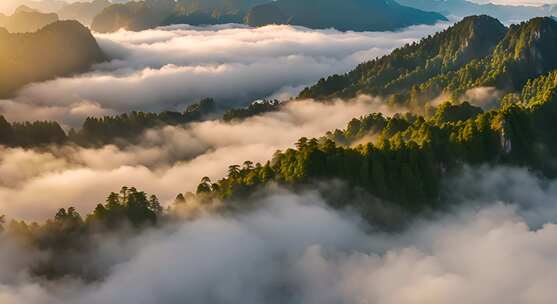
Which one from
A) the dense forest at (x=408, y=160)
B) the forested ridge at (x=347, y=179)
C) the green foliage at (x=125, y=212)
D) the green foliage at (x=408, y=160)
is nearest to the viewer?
the forested ridge at (x=347, y=179)

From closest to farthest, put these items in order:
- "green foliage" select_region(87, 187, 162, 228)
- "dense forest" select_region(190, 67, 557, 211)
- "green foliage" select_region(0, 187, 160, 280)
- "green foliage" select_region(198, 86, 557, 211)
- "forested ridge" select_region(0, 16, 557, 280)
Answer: "green foliage" select_region(0, 187, 160, 280), "forested ridge" select_region(0, 16, 557, 280), "green foliage" select_region(87, 187, 162, 228), "green foliage" select_region(198, 86, 557, 211), "dense forest" select_region(190, 67, 557, 211)

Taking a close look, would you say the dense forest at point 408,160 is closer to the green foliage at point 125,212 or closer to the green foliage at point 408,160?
the green foliage at point 408,160

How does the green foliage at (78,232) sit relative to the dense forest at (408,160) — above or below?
below

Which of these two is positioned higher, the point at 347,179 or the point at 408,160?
the point at 408,160

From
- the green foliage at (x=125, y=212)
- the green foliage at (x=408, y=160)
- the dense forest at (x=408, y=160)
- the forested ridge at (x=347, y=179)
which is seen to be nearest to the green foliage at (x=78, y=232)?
the green foliage at (x=125, y=212)

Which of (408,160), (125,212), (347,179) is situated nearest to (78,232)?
(125,212)

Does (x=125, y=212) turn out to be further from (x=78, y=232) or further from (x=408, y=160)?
(x=408, y=160)

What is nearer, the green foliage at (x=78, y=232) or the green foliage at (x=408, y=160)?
the green foliage at (x=78, y=232)

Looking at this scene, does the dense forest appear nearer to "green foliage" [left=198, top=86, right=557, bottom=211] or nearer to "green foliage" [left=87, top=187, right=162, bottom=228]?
"green foliage" [left=198, top=86, right=557, bottom=211]

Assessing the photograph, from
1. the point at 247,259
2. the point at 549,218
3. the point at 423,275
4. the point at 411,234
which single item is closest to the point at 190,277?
the point at 247,259

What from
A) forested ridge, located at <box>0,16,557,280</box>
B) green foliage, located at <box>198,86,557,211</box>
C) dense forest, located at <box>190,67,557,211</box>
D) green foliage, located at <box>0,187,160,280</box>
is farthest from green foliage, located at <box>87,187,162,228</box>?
green foliage, located at <box>198,86,557,211</box>

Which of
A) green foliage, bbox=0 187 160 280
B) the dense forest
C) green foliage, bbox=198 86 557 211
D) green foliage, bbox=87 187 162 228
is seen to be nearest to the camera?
green foliage, bbox=0 187 160 280
